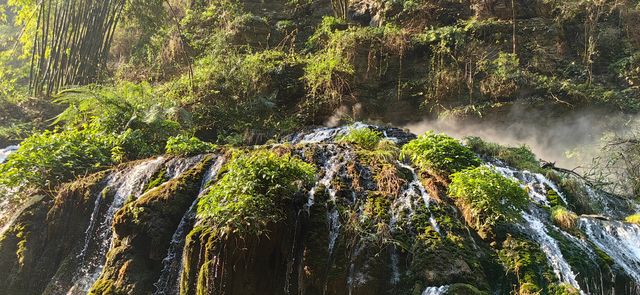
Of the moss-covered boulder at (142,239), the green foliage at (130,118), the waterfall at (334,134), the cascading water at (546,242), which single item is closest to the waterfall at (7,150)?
the green foliage at (130,118)

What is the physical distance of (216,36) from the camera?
13.7 m

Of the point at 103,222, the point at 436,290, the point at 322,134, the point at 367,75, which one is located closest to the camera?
the point at 436,290

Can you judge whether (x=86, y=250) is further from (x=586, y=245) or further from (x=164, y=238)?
(x=586, y=245)

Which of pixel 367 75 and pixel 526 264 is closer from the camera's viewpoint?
pixel 526 264

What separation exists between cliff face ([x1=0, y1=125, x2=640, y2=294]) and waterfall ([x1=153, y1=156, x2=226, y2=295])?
0.05 ft

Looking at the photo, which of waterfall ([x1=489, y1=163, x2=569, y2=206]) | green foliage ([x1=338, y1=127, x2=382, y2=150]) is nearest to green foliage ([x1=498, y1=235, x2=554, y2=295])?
waterfall ([x1=489, y1=163, x2=569, y2=206])

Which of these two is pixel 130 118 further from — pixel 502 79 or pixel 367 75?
pixel 502 79

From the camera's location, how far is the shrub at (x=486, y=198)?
4785 millimetres

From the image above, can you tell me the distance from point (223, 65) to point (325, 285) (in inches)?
332

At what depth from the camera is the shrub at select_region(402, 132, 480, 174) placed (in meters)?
5.78

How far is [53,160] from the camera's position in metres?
6.58

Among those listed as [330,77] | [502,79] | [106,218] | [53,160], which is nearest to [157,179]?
[106,218]

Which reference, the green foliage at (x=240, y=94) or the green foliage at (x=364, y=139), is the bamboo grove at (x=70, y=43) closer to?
the green foliage at (x=240, y=94)

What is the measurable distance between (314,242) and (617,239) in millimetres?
3726
